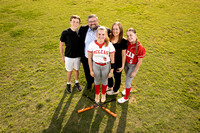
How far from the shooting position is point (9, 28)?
7770mm

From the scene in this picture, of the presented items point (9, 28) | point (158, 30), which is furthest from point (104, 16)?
point (9, 28)

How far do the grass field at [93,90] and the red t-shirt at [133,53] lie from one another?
157 cm

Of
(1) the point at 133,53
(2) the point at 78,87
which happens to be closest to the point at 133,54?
(1) the point at 133,53

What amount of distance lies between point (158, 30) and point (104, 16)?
162 inches

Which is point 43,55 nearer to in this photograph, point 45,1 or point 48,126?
point 48,126

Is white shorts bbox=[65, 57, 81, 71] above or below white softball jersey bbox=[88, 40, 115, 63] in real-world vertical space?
below

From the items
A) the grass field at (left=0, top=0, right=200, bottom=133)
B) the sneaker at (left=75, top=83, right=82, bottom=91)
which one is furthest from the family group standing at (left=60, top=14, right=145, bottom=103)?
the grass field at (left=0, top=0, right=200, bottom=133)

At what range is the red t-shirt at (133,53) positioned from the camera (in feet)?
9.70

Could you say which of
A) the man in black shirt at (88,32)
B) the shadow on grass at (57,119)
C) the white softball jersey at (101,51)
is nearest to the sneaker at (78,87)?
the shadow on grass at (57,119)

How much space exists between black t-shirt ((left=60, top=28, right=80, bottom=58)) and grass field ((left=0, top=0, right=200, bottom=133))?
4.98ft

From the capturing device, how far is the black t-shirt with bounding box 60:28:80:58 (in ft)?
10.8

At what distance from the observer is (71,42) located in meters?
3.38

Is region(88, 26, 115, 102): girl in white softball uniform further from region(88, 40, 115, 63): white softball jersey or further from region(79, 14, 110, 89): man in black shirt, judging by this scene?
region(79, 14, 110, 89): man in black shirt

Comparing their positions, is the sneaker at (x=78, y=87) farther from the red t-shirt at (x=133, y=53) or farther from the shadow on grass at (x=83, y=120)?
the red t-shirt at (x=133, y=53)
